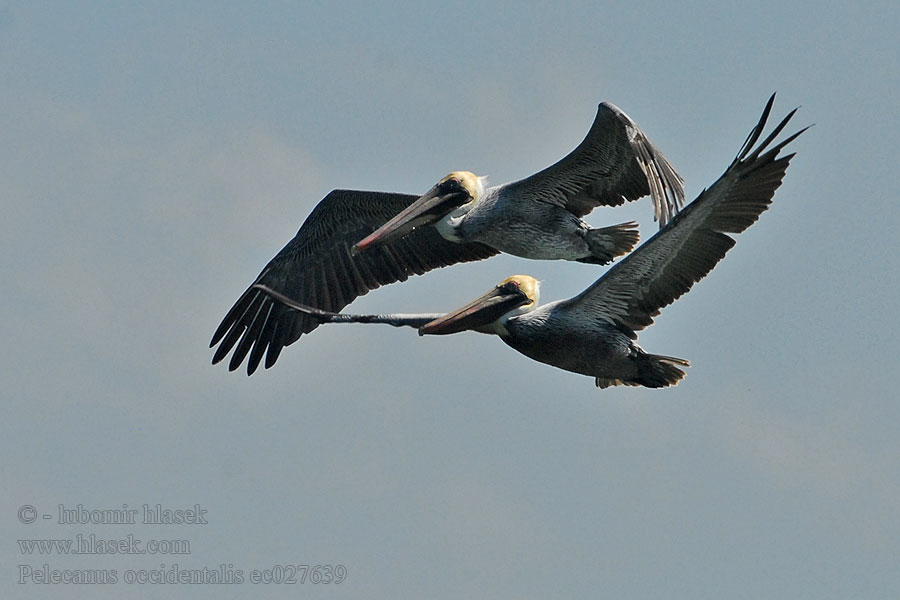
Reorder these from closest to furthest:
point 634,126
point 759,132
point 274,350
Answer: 1. point 759,132
2. point 634,126
3. point 274,350

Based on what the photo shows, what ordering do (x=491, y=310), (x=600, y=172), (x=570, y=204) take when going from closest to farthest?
(x=491, y=310), (x=600, y=172), (x=570, y=204)

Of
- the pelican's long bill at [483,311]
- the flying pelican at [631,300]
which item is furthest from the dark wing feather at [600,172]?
the pelican's long bill at [483,311]

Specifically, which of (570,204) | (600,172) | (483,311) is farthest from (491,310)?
(600,172)

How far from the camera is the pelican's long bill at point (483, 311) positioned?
41.8 feet

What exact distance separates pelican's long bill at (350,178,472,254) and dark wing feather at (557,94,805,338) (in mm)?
2425

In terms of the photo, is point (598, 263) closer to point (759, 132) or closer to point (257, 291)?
point (759, 132)

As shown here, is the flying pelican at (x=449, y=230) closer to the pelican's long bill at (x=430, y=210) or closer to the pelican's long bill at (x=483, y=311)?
the pelican's long bill at (x=430, y=210)

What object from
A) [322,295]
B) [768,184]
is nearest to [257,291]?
[322,295]

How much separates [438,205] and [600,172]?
169 cm

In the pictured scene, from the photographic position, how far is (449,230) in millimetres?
14305

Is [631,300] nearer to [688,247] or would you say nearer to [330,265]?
[688,247]

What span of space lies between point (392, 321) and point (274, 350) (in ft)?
9.29

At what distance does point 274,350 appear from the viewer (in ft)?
50.3

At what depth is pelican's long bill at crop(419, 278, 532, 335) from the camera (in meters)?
12.7
